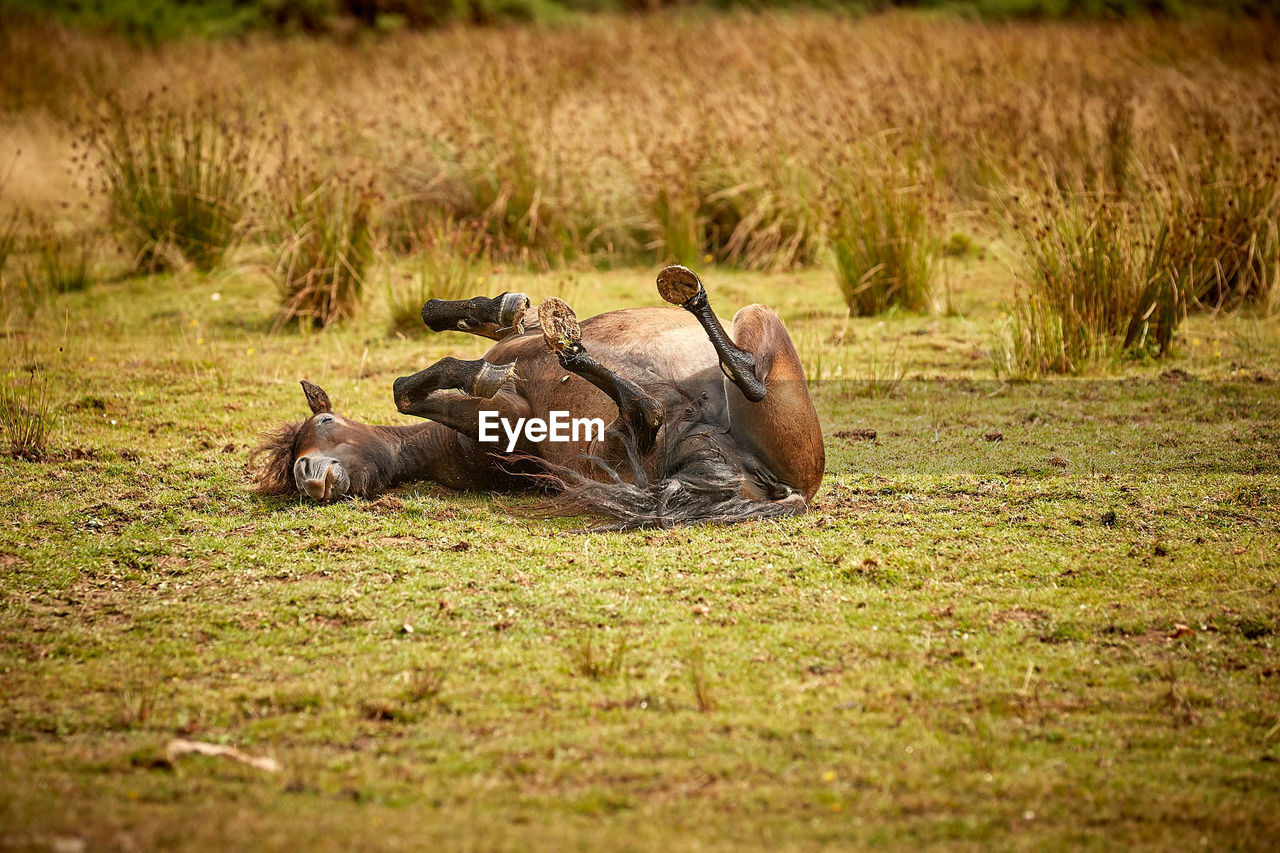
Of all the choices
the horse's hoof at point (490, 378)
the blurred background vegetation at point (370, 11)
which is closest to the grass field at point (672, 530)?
the horse's hoof at point (490, 378)

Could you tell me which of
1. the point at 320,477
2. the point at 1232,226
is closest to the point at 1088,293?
the point at 1232,226

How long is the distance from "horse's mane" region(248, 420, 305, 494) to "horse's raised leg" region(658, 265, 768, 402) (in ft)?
5.43

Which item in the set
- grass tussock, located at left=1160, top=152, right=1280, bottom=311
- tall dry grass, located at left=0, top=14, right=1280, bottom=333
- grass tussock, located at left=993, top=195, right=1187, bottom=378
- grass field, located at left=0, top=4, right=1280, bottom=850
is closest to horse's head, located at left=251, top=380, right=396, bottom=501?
grass field, located at left=0, top=4, right=1280, bottom=850

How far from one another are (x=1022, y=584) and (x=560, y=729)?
166 centimetres

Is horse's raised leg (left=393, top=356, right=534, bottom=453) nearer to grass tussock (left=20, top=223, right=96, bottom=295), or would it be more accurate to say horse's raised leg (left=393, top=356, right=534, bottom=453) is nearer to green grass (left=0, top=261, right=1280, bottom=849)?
green grass (left=0, top=261, right=1280, bottom=849)

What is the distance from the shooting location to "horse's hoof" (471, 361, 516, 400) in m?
4.26

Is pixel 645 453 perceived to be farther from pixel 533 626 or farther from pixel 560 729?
pixel 560 729

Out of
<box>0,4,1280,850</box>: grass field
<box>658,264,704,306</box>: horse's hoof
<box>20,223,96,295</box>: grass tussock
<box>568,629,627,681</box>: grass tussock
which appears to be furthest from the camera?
<box>20,223,96,295</box>: grass tussock

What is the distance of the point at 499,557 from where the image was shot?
3.96m

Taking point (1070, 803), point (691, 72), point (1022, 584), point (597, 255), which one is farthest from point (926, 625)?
point (691, 72)

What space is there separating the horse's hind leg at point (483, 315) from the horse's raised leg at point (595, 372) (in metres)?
0.52

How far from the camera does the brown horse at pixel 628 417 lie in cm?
410

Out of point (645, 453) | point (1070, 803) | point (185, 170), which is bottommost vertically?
point (1070, 803)

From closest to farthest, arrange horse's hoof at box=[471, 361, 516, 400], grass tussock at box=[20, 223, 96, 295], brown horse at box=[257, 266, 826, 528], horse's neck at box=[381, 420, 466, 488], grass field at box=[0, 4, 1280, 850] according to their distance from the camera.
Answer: grass field at box=[0, 4, 1280, 850], brown horse at box=[257, 266, 826, 528], horse's hoof at box=[471, 361, 516, 400], horse's neck at box=[381, 420, 466, 488], grass tussock at box=[20, 223, 96, 295]
